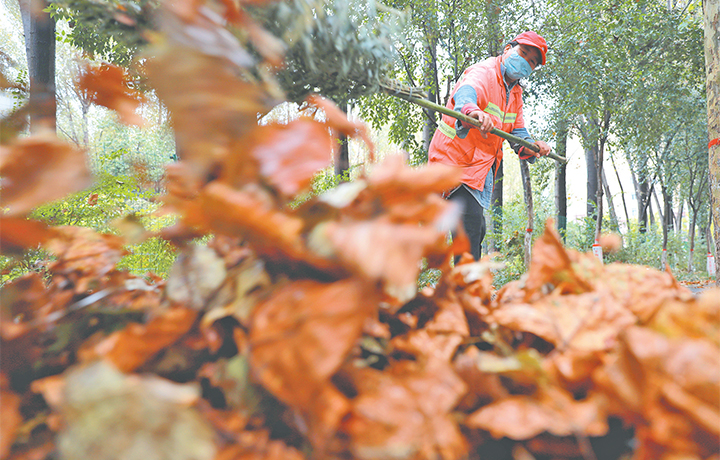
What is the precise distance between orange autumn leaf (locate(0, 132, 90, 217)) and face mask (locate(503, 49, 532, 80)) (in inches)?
131

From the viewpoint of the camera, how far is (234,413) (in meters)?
0.30

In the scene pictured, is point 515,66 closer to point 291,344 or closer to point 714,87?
point 714,87

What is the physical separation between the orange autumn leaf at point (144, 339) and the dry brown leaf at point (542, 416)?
9.6 inches

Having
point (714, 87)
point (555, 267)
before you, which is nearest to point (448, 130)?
point (714, 87)

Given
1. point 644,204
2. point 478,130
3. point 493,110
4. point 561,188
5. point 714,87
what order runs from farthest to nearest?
1. point 644,204
2. point 561,188
3. point 714,87
4. point 493,110
5. point 478,130

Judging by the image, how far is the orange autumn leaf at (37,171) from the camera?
13.0 inches

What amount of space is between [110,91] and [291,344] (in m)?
0.45

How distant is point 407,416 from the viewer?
30cm

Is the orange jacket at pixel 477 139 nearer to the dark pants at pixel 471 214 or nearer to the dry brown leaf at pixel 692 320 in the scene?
the dark pants at pixel 471 214

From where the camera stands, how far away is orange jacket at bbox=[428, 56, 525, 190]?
2.88 meters

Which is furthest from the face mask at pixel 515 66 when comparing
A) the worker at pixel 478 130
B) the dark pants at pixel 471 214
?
the dark pants at pixel 471 214

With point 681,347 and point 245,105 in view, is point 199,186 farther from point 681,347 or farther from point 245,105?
point 681,347

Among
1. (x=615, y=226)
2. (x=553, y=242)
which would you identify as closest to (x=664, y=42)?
(x=615, y=226)

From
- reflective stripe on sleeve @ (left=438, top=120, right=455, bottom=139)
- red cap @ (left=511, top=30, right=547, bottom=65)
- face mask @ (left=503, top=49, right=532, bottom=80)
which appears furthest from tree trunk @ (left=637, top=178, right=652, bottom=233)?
reflective stripe on sleeve @ (left=438, top=120, right=455, bottom=139)
